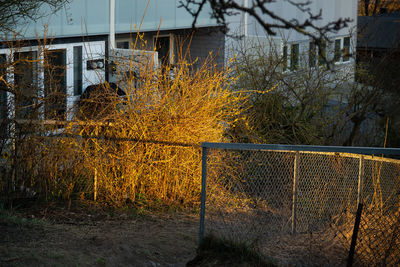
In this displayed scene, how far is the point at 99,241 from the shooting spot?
18.6ft

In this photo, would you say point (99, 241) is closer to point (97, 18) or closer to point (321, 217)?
point (321, 217)

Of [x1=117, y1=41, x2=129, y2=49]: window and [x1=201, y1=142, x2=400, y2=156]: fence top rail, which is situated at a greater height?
[x1=117, y1=41, x2=129, y2=49]: window

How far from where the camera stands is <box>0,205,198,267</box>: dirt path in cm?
505

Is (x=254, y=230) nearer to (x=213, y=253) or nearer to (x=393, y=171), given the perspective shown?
(x=213, y=253)

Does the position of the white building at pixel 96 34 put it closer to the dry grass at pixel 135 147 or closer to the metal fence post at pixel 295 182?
the dry grass at pixel 135 147

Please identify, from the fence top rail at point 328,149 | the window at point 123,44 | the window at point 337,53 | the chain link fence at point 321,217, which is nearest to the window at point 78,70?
the window at point 123,44

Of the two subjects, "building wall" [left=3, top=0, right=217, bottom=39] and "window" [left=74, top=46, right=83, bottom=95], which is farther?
"window" [left=74, top=46, right=83, bottom=95]

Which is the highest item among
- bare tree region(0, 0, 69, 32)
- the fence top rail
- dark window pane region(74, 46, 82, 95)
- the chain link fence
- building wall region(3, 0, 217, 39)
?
building wall region(3, 0, 217, 39)

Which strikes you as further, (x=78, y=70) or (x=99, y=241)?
(x=78, y=70)

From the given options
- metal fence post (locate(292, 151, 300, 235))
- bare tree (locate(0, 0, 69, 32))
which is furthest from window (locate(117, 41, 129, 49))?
metal fence post (locate(292, 151, 300, 235))

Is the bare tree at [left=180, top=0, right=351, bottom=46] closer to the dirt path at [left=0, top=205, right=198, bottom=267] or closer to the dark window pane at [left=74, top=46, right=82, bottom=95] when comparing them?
the dirt path at [left=0, top=205, right=198, bottom=267]

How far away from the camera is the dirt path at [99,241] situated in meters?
5.05

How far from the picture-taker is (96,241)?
5.68 metres

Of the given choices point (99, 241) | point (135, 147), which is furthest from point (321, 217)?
point (135, 147)
